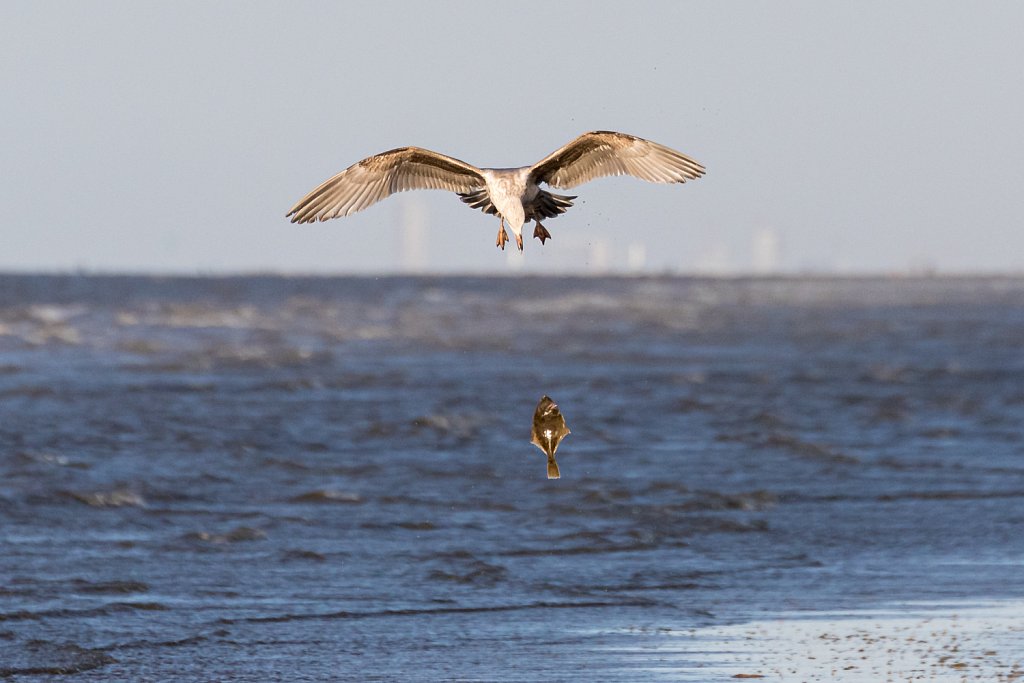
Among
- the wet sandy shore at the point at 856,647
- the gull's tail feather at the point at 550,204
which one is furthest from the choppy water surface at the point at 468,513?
the gull's tail feather at the point at 550,204

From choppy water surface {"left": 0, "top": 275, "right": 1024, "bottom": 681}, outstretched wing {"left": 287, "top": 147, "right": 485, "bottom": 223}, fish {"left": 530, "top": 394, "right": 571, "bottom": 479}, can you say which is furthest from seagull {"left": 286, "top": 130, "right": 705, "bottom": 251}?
choppy water surface {"left": 0, "top": 275, "right": 1024, "bottom": 681}

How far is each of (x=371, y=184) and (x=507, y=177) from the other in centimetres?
127

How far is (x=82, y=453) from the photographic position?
16750mm

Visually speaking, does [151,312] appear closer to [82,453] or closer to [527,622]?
[82,453]

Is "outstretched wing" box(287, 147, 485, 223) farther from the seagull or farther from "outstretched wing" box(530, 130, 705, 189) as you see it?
"outstretched wing" box(530, 130, 705, 189)

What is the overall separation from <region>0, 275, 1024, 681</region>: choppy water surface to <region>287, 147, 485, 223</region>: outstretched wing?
2.39 meters

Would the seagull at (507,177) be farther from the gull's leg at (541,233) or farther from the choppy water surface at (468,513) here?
the choppy water surface at (468,513)

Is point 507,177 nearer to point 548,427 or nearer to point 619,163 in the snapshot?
point 619,163

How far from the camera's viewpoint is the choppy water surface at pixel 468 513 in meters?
9.66

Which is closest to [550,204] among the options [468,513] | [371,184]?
[371,184]

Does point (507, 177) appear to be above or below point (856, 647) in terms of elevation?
above

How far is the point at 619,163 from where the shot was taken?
1053 cm

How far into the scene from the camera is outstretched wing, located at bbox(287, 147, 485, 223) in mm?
10664

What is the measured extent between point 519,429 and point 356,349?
16563mm
